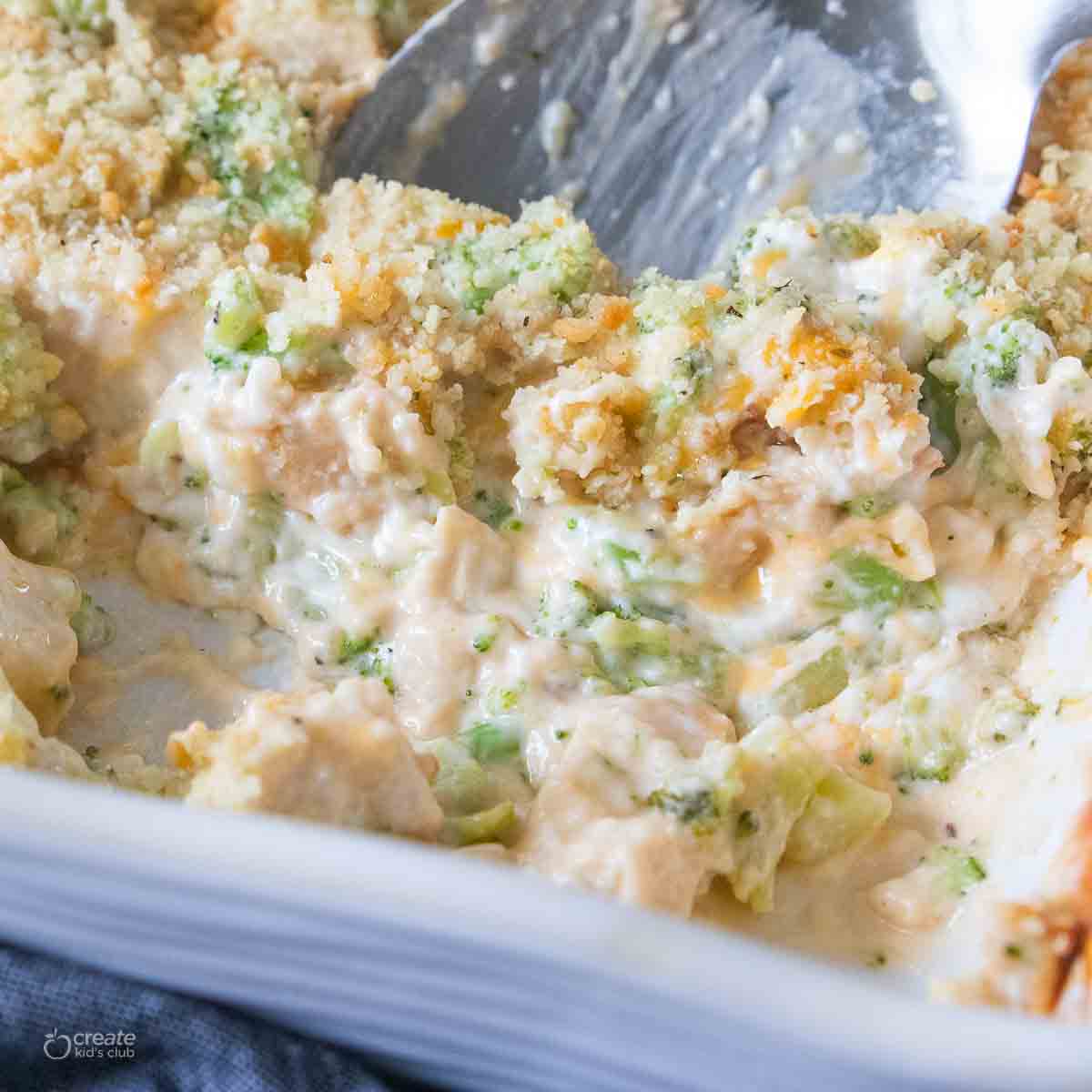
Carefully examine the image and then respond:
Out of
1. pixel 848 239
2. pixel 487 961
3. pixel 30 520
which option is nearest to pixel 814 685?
pixel 848 239

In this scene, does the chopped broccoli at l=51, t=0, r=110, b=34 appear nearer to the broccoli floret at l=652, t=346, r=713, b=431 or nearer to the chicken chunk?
the broccoli floret at l=652, t=346, r=713, b=431

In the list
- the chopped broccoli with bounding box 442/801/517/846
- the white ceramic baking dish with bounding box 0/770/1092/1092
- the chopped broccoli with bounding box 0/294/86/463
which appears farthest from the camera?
the chopped broccoli with bounding box 0/294/86/463

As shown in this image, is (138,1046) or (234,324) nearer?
(138,1046)

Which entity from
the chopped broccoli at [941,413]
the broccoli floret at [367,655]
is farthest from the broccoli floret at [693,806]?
the chopped broccoli at [941,413]

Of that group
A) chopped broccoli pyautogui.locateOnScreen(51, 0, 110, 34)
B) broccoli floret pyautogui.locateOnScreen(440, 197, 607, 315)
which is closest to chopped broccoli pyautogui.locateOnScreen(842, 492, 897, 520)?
broccoli floret pyautogui.locateOnScreen(440, 197, 607, 315)

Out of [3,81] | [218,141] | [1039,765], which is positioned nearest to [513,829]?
[1039,765]

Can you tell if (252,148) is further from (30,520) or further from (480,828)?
(480,828)

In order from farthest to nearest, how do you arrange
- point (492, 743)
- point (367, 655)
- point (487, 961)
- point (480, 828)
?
point (367, 655) < point (492, 743) < point (480, 828) < point (487, 961)
